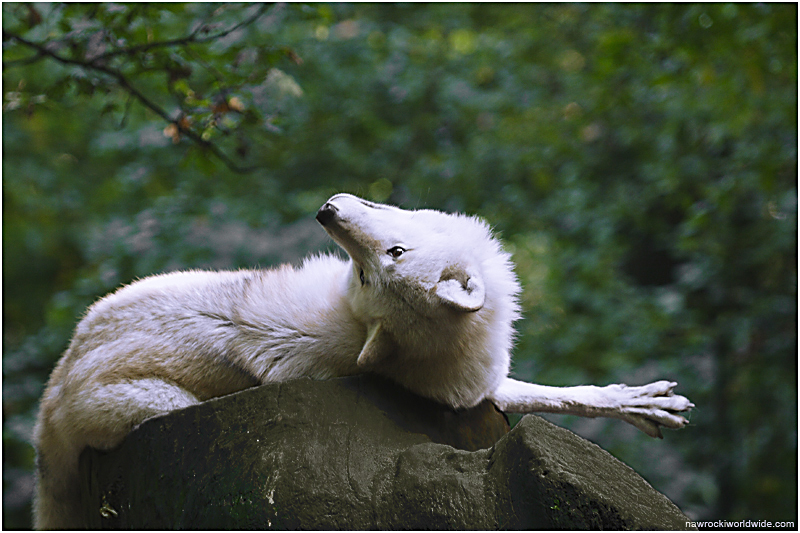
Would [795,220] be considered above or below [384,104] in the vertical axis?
below

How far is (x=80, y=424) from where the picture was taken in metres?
2.23

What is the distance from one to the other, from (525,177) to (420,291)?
18.9ft

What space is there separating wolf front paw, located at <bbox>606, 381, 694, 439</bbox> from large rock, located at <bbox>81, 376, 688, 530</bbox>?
60cm

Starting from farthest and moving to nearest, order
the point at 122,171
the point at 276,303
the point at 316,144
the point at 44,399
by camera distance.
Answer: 1. the point at 316,144
2. the point at 122,171
3. the point at 44,399
4. the point at 276,303

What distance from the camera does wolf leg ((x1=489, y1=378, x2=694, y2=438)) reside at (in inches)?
98.0

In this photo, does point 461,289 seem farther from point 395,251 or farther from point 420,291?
point 395,251

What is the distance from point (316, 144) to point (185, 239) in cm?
203

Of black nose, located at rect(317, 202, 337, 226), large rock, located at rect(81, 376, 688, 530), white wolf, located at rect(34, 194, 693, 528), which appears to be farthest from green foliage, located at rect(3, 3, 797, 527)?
large rock, located at rect(81, 376, 688, 530)

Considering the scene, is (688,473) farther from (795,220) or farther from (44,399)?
(44,399)

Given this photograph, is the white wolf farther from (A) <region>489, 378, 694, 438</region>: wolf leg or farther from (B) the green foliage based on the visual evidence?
(B) the green foliage

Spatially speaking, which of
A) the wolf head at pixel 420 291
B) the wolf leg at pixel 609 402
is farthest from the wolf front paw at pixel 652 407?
the wolf head at pixel 420 291

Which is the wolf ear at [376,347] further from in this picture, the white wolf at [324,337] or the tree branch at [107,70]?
the tree branch at [107,70]

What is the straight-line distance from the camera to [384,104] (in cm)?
732

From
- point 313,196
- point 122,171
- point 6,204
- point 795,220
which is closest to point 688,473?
point 795,220
